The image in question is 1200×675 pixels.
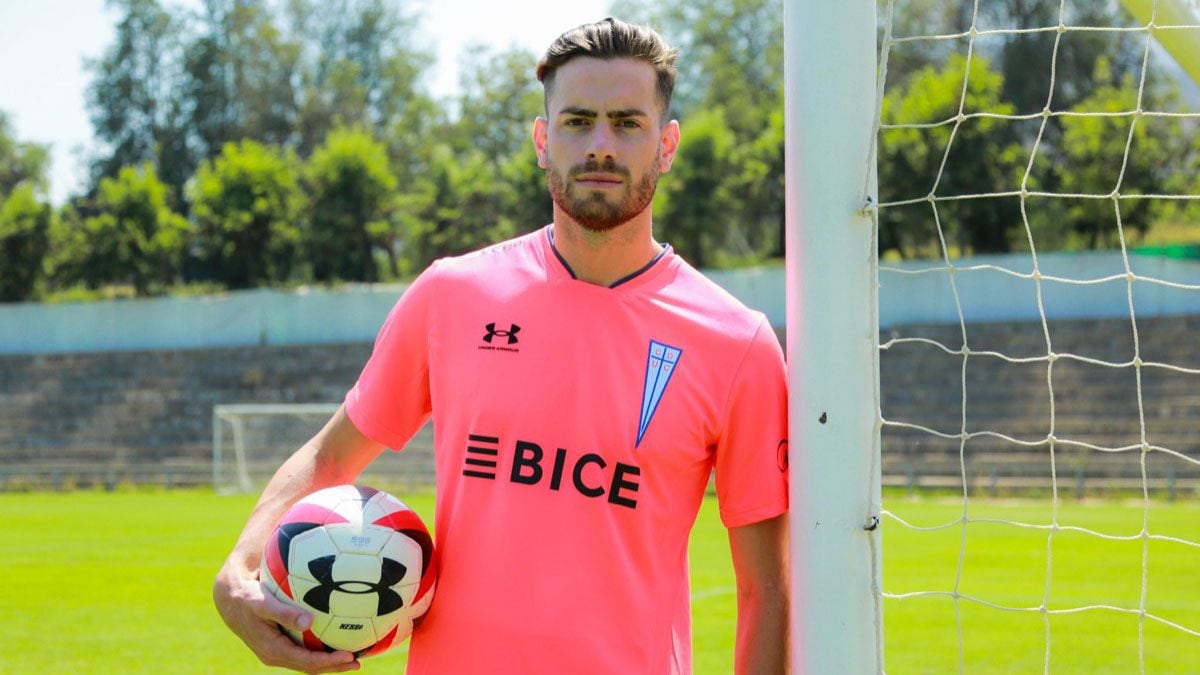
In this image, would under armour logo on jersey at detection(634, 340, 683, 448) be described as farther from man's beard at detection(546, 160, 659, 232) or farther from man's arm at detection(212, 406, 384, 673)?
man's arm at detection(212, 406, 384, 673)

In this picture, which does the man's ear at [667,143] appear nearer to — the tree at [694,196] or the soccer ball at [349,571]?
the soccer ball at [349,571]

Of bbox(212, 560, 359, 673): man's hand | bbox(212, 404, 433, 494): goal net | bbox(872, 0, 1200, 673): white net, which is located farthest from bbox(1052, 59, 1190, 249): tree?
bbox(212, 560, 359, 673): man's hand

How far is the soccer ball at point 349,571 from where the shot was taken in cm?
257

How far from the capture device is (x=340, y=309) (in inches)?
1207

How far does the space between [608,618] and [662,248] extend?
2.45ft

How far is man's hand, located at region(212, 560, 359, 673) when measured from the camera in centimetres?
247

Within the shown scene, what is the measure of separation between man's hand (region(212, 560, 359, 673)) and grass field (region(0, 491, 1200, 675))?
14.8 ft

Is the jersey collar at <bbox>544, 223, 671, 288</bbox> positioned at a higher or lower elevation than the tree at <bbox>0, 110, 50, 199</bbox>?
lower

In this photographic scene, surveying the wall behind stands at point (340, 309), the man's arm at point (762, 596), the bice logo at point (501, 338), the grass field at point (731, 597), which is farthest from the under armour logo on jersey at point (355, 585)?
the wall behind stands at point (340, 309)

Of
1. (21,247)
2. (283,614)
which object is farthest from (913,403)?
(21,247)

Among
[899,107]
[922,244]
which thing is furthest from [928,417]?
[899,107]

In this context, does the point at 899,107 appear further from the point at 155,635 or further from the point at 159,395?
the point at 155,635

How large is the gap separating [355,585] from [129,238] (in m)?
37.2

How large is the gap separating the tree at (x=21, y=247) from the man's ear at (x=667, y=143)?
39443 mm
